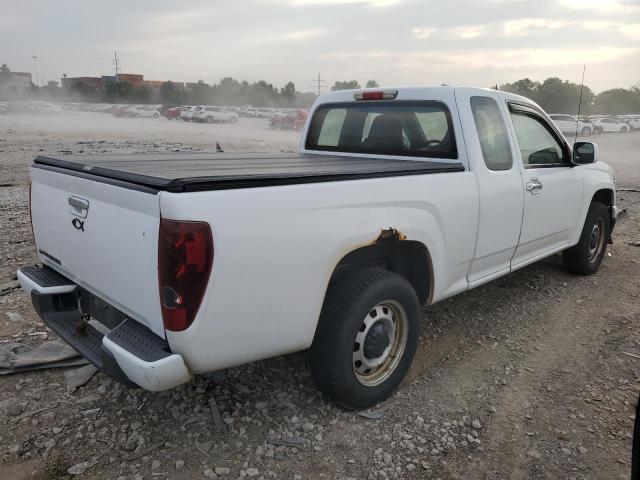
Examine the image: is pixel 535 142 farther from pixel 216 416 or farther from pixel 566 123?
pixel 566 123

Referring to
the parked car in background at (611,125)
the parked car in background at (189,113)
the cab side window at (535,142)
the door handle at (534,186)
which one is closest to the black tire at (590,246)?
the cab side window at (535,142)

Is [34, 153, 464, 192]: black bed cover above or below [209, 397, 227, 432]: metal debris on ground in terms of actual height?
above

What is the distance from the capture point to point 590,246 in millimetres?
5621

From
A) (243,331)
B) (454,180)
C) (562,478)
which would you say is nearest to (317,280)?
(243,331)

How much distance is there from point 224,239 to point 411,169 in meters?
1.43

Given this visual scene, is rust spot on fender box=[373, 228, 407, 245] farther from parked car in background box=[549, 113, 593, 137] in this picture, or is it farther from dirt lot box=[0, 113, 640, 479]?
parked car in background box=[549, 113, 593, 137]

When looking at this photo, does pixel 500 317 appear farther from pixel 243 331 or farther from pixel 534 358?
pixel 243 331

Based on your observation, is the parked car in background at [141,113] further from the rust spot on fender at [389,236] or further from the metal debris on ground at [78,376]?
the rust spot on fender at [389,236]

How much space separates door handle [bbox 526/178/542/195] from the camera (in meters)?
4.17

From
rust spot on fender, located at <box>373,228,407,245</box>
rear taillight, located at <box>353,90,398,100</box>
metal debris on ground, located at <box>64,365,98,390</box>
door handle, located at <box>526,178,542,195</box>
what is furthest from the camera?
rear taillight, located at <box>353,90,398,100</box>

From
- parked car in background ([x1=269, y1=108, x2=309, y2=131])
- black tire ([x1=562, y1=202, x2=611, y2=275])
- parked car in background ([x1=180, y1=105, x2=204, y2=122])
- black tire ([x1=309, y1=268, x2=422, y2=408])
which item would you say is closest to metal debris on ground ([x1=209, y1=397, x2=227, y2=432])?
black tire ([x1=309, y1=268, x2=422, y2=408])

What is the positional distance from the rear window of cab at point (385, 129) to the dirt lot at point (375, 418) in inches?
58.8

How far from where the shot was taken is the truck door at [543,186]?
4266 mm

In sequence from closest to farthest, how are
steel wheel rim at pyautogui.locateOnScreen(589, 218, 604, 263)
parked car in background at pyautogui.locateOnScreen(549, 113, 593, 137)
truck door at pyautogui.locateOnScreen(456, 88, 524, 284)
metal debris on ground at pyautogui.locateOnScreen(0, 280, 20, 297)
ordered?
1. truck door at pyautogui.locateOnScreen(456, 88, 524, 284)
2. metal debris on ground at pyautogui.locateOnScreen(0, 280, 20, 297)
3. steel wheel rim at pyautogui.locateOnScreen(589, 218, 604, 263)
4. parked car in background at pyautogui.locateOnScreen(549, 113, 593, 137)
